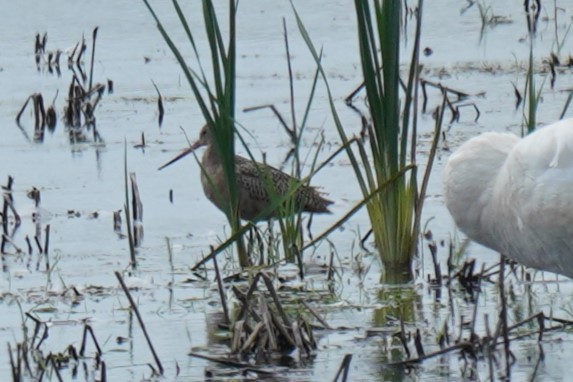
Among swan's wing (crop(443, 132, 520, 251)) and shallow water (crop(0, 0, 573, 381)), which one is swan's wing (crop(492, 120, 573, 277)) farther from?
shallow water (crop(0, 0, 573, 381))

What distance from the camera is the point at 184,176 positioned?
947 centimetres

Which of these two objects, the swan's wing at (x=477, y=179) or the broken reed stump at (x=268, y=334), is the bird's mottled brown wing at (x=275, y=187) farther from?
the broken reed stump at (x=268, y=334)

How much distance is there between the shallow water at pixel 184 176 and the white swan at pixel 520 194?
12.0 inches

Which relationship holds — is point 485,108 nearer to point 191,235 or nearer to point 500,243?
point 191,235

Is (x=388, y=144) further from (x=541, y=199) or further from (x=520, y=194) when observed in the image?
(x=541, y=199)

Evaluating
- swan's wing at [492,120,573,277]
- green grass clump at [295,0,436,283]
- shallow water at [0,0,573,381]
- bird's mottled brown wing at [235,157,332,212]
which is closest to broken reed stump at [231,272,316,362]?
shallow water at [0,0,573,381]

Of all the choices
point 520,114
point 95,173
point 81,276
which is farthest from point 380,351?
point 520,114

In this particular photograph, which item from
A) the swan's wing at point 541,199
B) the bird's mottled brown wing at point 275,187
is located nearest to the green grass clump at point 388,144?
the swan's wing at point 541,199

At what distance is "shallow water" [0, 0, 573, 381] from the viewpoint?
19.8ft

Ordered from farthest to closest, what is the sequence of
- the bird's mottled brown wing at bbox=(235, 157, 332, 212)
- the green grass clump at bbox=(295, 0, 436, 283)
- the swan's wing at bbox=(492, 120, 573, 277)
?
the bird's mottled brown wing at bbox=(235, 157, 332, 212) < the green grass clump at bbox=(295, 0, 436, 283) < the swan's wing at bbox=(492, 120, 573, 277)

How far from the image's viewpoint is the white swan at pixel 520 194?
5.86 metres

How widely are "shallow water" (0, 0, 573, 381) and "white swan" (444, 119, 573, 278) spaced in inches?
12.0

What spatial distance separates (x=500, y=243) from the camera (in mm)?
6277

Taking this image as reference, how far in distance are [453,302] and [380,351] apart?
780mm
